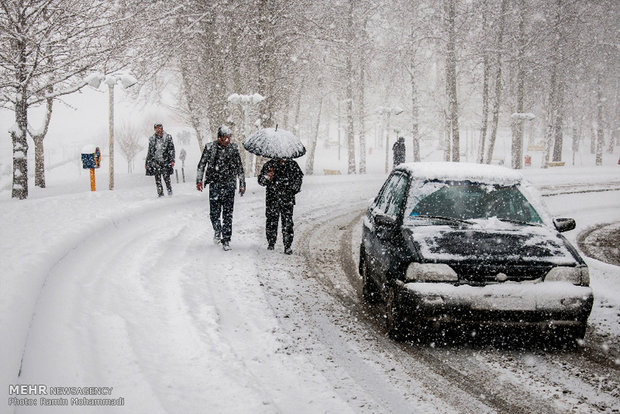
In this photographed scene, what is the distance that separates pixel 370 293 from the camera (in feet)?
18.9

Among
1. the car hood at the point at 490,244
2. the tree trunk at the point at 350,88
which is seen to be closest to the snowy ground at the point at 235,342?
the car hood at the point at 490,244

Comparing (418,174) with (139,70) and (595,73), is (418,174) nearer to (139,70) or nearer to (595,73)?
(139,70)

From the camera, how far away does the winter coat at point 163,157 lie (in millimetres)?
12086

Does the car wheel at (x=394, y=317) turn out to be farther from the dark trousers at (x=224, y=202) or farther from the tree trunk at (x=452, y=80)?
the tree trunk at (x=452, y=80)

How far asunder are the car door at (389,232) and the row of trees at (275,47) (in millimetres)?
10539

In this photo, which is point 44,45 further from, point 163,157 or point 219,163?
point 219,163

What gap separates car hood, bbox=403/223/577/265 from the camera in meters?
4.23

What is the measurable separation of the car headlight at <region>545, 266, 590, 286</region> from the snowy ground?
704 millimetres

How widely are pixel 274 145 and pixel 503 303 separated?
4408mm

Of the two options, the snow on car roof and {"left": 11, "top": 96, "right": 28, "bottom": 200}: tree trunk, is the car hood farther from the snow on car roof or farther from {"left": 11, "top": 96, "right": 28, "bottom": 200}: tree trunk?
{"left": 11, "top": 96, "right": 28, "bottom": 200}: tree trunk

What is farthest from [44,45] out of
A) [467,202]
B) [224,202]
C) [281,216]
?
[467,202]

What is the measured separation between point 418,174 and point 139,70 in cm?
1641

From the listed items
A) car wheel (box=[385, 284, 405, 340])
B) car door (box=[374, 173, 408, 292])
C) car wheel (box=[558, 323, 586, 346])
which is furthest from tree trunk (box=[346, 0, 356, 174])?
car wheel (box=[558, 323, 586, 346])

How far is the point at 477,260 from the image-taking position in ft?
13.7
